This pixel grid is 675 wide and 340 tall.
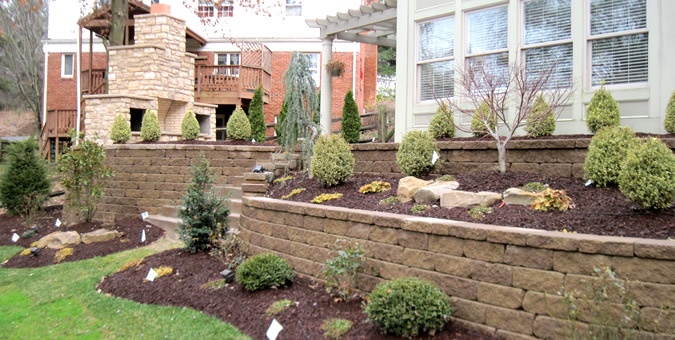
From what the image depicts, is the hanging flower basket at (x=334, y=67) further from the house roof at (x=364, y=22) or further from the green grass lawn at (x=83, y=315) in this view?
the green grass lawn at (x=83, y=315)

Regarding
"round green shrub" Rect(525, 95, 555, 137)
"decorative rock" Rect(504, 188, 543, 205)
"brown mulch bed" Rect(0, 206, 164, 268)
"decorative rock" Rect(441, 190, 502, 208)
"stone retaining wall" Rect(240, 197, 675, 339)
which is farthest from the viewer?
"brown mulch bed" Rect(0, 206, 164, 268)

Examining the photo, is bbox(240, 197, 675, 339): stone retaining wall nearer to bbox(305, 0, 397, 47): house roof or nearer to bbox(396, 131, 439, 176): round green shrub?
bbox(396, 131, 439, 176): round green shrub

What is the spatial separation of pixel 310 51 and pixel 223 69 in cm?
358

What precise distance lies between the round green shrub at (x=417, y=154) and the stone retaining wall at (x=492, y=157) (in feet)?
0.94

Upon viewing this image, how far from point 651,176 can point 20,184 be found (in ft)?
40.3

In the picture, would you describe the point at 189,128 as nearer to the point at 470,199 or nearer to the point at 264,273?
the point at 264,273

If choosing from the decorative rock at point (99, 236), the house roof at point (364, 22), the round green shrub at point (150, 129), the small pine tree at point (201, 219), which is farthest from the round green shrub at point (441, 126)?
the round green shrub at point (150, 129)

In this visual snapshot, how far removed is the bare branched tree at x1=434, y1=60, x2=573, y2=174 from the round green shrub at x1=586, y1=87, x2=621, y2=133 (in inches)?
15.4

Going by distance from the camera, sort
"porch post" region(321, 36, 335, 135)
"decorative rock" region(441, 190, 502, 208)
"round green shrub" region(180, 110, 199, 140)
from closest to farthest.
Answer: "decorative rock" region(441, 190, 502, 208)
"porch post" region(321, 36, 335, 135)
"round green shrub" region(180, 110, 199, 140)

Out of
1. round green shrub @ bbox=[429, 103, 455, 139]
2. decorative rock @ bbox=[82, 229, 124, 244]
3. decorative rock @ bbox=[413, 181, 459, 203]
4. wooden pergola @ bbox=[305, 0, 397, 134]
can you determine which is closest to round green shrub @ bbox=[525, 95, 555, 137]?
round green shrub @ bbox=[429, 103, 455, 139]

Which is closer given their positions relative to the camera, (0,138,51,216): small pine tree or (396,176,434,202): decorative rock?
(396,176,434,202): decorative rock

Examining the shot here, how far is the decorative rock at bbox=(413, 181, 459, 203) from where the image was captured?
16.5ft

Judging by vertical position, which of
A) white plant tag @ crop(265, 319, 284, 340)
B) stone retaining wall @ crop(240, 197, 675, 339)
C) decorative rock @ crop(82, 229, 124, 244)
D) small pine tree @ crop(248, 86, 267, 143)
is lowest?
white plant tag @ crop(265, 319, 284, 340)

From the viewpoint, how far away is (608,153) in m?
4.61
